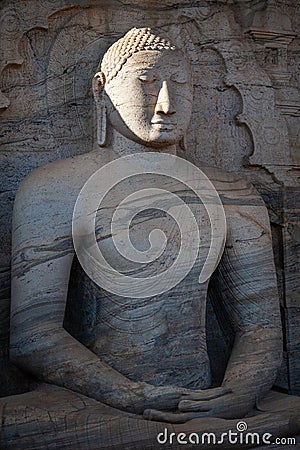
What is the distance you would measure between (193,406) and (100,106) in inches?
64.4

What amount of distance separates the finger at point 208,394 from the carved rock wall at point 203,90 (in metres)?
0.61

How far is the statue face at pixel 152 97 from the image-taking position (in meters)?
4.69

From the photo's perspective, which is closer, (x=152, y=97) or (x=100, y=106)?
(x=152, y=97)

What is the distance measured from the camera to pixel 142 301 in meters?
4.63

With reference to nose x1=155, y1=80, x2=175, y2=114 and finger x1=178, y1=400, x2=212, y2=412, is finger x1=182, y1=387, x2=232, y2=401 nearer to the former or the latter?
finger x1=178, y1=400, x2=212, y2=412

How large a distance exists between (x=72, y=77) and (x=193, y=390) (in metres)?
1.92

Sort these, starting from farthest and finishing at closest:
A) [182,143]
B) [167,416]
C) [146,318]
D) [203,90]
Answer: [203,90], [182,143], [146,318], [167,416]

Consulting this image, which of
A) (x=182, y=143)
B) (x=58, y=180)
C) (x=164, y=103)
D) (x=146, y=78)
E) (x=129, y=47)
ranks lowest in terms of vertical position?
(x=58, y=180)

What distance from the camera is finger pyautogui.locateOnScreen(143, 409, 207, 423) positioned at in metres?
4.19

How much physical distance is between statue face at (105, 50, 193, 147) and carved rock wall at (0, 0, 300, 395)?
0.50 metres

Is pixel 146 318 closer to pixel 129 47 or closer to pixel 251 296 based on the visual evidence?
pixel 251 296

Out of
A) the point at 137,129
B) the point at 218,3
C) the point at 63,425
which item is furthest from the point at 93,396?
the point at 218,3

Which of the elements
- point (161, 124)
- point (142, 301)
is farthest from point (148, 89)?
point (142, 301)

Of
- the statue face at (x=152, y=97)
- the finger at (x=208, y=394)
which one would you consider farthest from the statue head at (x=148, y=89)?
the finger at (x=208, y=394)
